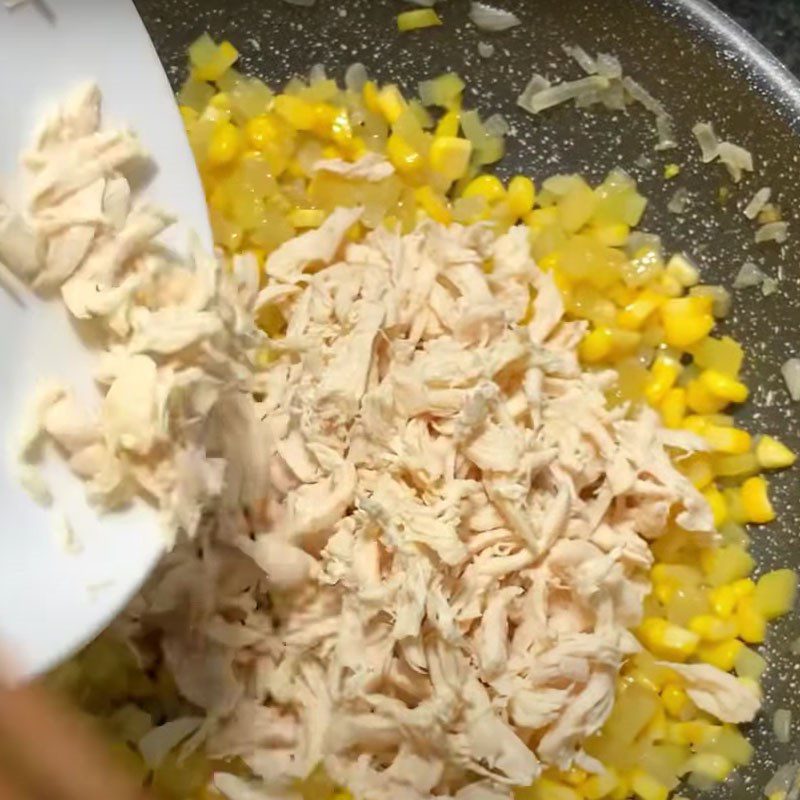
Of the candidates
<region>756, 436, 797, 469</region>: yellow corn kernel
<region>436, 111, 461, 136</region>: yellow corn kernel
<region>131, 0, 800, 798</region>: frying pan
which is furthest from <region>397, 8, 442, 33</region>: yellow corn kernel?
<region>756, 436, 797, 469</region>: yellow corn kernel

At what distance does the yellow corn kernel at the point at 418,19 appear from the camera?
146 cm

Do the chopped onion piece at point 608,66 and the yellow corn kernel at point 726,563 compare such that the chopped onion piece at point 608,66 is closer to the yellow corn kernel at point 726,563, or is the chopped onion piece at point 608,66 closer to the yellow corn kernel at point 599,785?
the yellow corn kernel at point 726,563

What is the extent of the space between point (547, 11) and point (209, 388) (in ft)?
2.46

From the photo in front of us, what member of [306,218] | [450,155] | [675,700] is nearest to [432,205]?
[450,155]

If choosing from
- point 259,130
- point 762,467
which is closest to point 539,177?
point 259,130

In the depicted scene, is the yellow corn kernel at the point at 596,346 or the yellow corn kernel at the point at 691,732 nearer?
the yellow corn kernel at the point at 691,732

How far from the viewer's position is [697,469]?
1.47 m

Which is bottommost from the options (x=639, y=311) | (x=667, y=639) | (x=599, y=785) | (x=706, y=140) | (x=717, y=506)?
(x=599, y=785)

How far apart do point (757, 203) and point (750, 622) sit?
1.75 feet

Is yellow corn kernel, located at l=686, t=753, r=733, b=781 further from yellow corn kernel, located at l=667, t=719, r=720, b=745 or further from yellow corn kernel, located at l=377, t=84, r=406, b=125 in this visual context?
yellow corn kernel, located at l=377, t=84, r=406, b=125

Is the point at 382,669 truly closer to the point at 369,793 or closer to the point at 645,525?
the point at 369,793

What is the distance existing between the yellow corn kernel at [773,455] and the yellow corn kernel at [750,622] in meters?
0.17

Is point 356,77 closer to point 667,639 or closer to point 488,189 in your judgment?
point 488,189

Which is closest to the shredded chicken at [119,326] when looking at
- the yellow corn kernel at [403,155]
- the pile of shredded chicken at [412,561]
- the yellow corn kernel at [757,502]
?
the pile of shredded chicken at [412,561]
